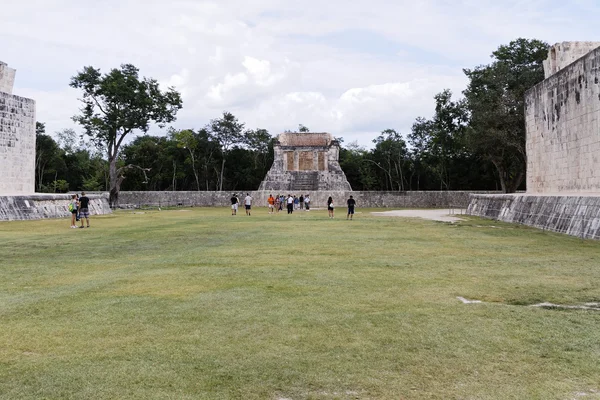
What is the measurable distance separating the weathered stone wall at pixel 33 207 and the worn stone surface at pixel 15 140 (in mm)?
1460

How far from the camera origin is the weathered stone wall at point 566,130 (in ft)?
46.8

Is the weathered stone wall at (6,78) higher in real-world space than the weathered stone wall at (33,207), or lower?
higher

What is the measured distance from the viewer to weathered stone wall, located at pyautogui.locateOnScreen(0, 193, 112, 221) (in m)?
18.4

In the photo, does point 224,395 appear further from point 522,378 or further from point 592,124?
point 592,124

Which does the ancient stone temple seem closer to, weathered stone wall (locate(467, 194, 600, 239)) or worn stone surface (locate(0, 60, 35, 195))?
worn stone surface (locate(0, 60, 35, 195))

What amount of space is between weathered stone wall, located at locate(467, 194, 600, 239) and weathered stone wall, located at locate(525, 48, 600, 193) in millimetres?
1368

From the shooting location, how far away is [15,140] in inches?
826

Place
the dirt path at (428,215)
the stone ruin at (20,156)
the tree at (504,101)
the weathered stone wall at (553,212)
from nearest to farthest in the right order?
the weathered stone wall at (553,212), the dirt path at (428,215), the stone ruin at (20,156), the tree at (504,101)

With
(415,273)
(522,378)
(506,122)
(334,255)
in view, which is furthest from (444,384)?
(506,122)

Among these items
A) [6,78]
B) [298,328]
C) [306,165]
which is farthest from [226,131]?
[298,328]

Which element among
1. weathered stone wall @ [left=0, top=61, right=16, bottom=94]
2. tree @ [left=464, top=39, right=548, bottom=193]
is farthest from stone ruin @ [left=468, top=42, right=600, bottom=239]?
weathered stone wall @ [left=0, top=61, right=16, bottom=94]

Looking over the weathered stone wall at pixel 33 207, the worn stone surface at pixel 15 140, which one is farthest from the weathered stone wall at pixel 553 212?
the worn stone surface at pixel 15 140

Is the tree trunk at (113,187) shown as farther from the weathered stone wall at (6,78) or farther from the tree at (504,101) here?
the tree at (504,101)

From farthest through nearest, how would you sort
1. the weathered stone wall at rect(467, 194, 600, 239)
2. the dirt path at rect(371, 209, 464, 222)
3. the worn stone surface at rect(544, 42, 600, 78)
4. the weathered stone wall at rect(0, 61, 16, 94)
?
the weathered stone wall at rect(0, 61, 16, 94) → the dirt path at rect(371, 209, 464, 222) → the worn stone surface at rect(544, 42, 600, 78) → the weathered stone wall at rect(467, 194, 600, 239)
